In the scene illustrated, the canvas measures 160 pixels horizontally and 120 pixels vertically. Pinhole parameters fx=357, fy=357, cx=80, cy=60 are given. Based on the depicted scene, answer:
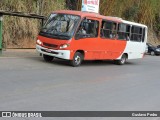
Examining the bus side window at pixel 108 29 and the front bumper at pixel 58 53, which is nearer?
the front bumper at pixel 58 53

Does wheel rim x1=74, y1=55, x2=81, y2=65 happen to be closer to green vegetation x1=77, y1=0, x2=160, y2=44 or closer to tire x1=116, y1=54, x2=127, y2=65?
tire x1=116, y1=54, x2=127, y2=65

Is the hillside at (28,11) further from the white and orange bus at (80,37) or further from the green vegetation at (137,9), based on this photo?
the white and orange bus at (80,37)

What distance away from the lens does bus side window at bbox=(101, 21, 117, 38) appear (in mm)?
17891

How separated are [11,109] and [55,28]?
9.44m

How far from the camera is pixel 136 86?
1151cm

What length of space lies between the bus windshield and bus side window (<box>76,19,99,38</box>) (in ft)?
1.28

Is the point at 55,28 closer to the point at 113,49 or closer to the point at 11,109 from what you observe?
the point at 113,49

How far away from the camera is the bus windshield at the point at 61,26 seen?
15.8 m

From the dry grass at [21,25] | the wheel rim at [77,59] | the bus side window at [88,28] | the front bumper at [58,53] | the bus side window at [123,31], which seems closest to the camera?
the front bumper at [58,53]

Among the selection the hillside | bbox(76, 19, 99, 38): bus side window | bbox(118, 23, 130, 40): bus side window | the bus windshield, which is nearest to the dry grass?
the hillside

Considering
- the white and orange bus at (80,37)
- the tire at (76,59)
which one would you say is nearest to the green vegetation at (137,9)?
the white and orange bus at (80,37)

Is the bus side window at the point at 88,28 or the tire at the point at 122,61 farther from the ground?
the bus side window at the point at 88,28

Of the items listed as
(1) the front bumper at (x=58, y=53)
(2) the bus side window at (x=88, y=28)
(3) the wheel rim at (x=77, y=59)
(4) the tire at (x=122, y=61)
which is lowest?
(4) the tire at (x=122, y=61)

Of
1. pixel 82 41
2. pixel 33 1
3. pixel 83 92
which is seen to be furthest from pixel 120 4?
pixel 83 92
